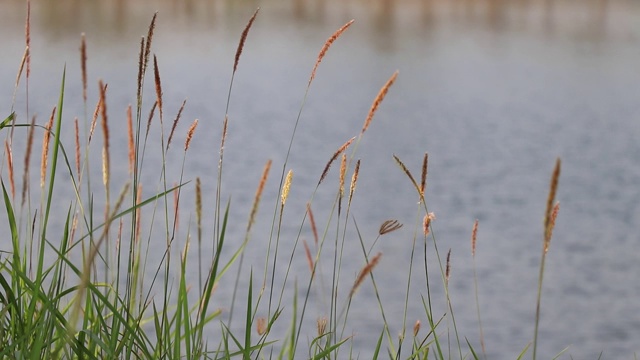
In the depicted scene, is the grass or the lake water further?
the lake water

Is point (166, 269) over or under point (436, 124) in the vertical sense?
over

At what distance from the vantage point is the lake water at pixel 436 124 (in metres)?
9.23

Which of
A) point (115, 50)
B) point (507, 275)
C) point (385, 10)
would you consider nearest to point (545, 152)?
point (507, 275)

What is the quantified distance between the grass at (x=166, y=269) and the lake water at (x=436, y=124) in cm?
25

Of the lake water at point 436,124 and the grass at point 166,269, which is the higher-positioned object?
the grass at point 166,269

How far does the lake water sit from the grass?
0.83 ft

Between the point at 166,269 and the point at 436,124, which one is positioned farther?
the point at 436,124

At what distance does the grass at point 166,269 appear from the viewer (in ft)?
4.13

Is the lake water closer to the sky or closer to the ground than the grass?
closer to the ground

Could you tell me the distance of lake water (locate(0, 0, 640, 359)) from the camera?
30.3 feet

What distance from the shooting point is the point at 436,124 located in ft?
58.0

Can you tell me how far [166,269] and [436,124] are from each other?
54.1 ft

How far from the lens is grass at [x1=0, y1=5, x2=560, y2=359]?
126 centimetres

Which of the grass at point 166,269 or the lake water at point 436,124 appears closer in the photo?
the grass at point 166,269
